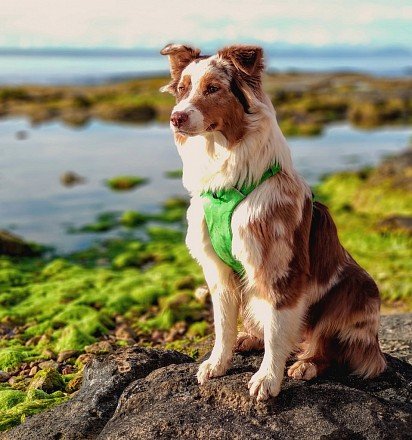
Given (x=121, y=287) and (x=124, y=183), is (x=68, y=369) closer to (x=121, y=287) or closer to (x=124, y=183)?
(x=121, y=287)

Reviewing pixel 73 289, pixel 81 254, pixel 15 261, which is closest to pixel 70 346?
pixel 73 289

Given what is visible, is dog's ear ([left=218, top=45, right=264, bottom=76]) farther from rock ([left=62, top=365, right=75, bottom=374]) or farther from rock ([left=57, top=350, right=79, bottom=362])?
rock ([left=57, top=350, right=79, bottom=362])

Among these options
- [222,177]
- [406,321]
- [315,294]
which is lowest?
[406,321]

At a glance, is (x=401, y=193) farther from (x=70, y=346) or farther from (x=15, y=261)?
(x=70, y=346)

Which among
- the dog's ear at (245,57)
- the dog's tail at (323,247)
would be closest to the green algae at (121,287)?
the dog's tail at (323,247)

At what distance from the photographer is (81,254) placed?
13.5 metres

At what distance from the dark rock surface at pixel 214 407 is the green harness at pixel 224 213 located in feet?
3.25

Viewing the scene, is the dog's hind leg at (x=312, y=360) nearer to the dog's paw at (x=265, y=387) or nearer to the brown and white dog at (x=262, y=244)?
the brown and white dog at (x=262, y=244)

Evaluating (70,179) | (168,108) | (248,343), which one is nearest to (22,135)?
(70,179)

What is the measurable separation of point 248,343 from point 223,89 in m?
2.27

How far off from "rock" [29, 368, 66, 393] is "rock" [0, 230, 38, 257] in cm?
663

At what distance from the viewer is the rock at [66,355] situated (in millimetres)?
7281

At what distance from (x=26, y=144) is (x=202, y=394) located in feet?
79.7

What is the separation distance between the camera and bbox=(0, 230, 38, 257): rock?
12688mm
